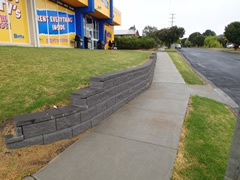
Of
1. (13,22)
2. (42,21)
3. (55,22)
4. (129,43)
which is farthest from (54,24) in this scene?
(129,43)

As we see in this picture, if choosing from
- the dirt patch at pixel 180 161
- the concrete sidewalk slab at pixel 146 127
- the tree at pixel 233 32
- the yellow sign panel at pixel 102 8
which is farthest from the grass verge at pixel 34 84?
the tree at pixel 233 32

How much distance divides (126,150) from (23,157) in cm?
144

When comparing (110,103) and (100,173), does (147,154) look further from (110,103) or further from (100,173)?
(110,103)

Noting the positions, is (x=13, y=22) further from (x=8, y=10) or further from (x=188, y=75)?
(x=188, y=75)

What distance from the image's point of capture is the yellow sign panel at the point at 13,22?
9656 millimetres

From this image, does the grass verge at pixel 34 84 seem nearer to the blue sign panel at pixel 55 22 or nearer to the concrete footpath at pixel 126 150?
the concrete footpath at pixel 126 150

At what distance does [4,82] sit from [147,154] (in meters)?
3.27

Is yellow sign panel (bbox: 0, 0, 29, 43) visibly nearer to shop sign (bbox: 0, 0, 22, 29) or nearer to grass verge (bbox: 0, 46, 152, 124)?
shop sign (bbox: 0, 0, 22, 29)

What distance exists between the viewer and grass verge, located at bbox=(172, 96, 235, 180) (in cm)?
229

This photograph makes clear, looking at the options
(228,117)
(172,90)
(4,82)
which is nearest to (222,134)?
(228,117)

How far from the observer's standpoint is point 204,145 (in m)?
2.92

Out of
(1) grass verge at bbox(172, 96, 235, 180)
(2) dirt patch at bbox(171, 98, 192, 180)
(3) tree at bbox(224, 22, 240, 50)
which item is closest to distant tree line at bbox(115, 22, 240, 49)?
(3) tree at bbox(224, 22, 240, 50)

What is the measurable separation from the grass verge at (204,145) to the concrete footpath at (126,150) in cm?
15

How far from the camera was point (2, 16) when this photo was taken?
9.58 meters
